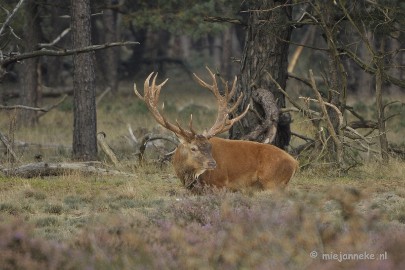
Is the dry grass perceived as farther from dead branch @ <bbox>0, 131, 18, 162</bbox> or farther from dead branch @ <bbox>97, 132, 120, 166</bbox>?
dead branch @ <bbox>97, 132, 120, 166</bbox>

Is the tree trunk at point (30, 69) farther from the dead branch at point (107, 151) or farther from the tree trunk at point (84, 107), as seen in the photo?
the dead branch at point (107, 151)

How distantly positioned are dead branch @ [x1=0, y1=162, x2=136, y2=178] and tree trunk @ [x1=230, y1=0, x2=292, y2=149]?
248cm

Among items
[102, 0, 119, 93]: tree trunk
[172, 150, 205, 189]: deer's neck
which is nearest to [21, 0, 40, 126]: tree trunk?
[102, 0, 119, 93]: tree trunk

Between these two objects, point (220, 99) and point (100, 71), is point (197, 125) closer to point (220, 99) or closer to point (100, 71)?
point (100, 71)

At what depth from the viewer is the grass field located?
6887mm

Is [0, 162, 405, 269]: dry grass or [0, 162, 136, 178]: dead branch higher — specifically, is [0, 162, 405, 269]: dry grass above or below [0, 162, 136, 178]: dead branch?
above

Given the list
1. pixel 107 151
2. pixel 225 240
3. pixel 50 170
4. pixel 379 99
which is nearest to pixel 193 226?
pixel 225 240

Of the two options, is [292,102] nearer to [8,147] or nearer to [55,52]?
[55,52]

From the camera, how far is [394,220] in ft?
34.4

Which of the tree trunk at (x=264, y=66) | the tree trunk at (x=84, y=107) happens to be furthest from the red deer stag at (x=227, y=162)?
the tree trunk at (x=84, y=107)

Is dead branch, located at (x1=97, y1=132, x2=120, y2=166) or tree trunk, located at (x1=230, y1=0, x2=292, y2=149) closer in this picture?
tree trunk, located at (x1=230, y1=0, x2=292, y2=149)

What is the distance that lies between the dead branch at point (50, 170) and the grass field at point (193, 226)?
0.17m

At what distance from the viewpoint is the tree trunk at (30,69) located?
23.2 metres

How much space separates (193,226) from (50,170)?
6427 mm
